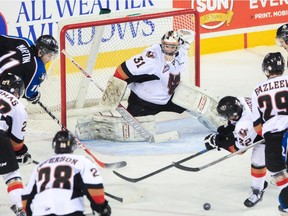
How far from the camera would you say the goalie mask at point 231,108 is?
696 centimetres

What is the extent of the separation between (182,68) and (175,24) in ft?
3.11

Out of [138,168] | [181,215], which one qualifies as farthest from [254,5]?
[181,215]

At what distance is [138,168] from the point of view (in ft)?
26.3

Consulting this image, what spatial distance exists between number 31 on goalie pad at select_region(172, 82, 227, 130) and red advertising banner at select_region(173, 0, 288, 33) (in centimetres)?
206

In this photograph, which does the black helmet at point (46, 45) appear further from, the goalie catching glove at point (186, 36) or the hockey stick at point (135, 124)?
the goalie catching glove at point (186, 36)

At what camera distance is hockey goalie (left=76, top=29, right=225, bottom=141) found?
27.7ft

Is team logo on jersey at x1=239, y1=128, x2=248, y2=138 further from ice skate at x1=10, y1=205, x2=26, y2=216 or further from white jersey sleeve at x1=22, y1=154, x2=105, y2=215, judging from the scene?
white jersey sleeve at x1=22, y1=154, x2=105, y2=215

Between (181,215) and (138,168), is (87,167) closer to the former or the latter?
(181,215)

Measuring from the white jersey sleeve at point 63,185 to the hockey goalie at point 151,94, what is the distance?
2.77 metres

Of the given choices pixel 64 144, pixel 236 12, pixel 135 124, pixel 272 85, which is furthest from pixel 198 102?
pixel 64 144

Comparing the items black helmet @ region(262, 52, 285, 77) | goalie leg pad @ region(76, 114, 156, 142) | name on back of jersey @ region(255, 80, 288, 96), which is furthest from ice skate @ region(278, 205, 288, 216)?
goalie leg pad @ region(76, 114, 156, 142)

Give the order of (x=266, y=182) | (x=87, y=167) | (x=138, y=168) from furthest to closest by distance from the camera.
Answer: (x=138, y=168)
(x=266, y=182)
(x=87, y=167)

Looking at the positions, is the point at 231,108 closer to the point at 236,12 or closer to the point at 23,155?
the point at 23,155

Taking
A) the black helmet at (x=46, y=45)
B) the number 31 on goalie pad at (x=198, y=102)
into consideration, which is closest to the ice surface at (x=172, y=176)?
the number 31 on goalie pad at (x=198, y=102)
